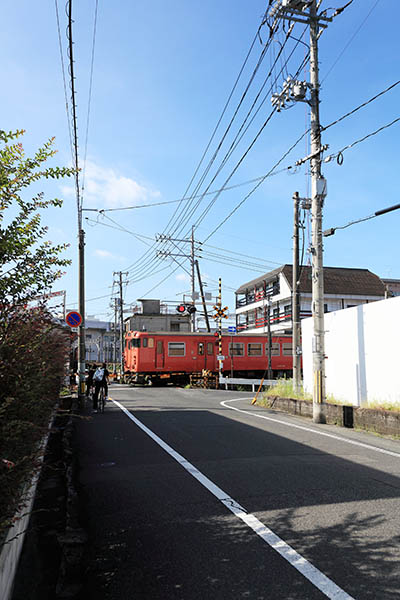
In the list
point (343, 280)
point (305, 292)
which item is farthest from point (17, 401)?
point (343, 280)

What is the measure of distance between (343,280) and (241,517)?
40882 millimetres

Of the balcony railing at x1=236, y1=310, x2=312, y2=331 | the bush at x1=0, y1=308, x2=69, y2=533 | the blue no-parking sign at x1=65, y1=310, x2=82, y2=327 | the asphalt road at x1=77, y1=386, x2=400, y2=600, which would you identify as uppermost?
the balcony railing at x1=236, y1=310, x2=312, y2=331

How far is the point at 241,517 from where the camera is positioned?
481 cm

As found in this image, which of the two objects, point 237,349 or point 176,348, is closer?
point 176,348

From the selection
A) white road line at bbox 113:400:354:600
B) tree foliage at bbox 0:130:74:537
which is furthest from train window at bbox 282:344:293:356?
tree foliage at bbox 0:130:74:537

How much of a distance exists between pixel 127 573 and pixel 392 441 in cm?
761

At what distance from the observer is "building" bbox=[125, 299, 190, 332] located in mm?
45362

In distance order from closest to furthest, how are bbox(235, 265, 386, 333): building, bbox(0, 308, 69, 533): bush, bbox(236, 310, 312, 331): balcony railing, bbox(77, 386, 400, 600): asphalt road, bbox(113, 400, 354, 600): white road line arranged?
bbox(0, 308, 69, 533): bush → bbox(113, 400, 354, 600): white road line → bbox(77, 386, 400, 600): asphalt road → bbox(236, 310, 312, 331): balcony railing → bbox(235, 265, 386, 333): building

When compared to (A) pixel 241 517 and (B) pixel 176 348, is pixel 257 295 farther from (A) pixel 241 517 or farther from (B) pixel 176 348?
(A) pixel 241 517

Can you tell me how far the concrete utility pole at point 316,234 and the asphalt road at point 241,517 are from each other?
2869mm

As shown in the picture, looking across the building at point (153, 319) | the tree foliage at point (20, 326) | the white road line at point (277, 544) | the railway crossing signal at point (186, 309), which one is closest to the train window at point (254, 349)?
the railway crossing signal at point (186, 309)

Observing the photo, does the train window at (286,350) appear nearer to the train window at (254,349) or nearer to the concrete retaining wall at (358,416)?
the train window at (254,349)

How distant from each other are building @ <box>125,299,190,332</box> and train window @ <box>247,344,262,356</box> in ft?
52.2

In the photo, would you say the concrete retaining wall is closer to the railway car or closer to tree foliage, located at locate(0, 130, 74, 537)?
tree foliage, located at locate(0, 130, 74, 537)
